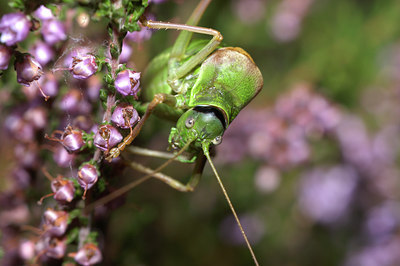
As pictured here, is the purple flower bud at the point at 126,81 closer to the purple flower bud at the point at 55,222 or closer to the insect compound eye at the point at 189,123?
the insect compound eye at the point at 189,123

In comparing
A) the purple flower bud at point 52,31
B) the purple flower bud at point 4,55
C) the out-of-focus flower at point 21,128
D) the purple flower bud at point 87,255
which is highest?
the purple flower bud at point 52,31

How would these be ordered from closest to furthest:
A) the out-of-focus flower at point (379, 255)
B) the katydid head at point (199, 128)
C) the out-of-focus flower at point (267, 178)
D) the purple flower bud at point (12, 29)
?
the purple flower bud at point (12, 29) → the katydid head at point (199, 128) → the out-of-focus flower at point (267, 178) → the out-of-focus flower at point (379, 255)

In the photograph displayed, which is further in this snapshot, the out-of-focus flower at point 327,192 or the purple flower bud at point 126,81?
the out-of-focus flower at point 327,192

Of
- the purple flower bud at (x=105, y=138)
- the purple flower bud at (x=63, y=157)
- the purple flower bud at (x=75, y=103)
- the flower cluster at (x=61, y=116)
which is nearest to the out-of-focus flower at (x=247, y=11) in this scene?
the flower cluster at (x=61, y=116)

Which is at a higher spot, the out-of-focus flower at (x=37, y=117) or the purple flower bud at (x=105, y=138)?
the purple flower bud at (x=105, y=138)

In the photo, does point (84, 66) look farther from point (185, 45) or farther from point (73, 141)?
point (185, 45)

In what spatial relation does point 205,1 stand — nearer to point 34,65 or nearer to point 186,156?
point 186,156

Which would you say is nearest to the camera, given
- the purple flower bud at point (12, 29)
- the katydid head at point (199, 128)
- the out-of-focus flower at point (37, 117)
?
the purple flower bud at point (12, 29)
